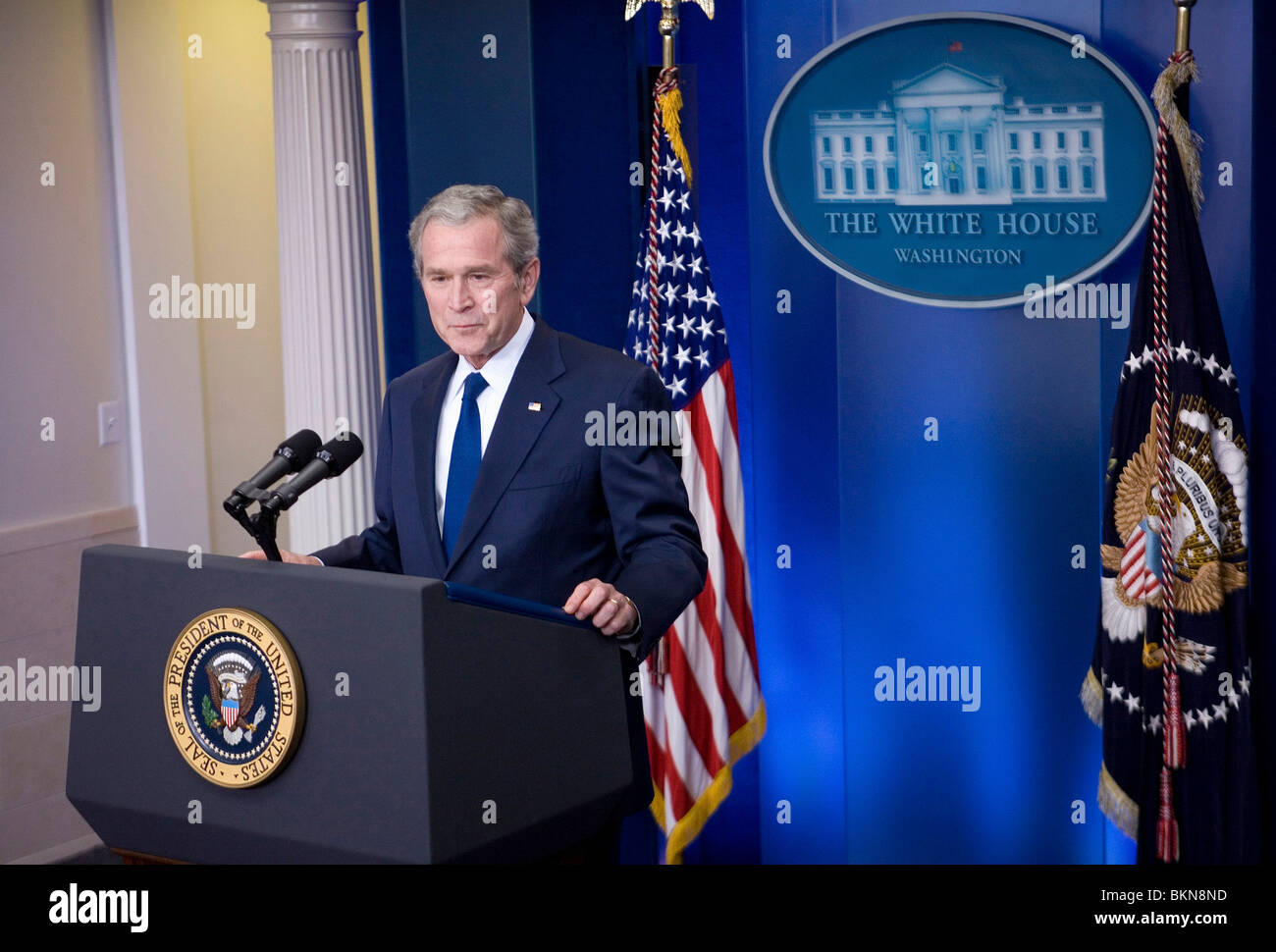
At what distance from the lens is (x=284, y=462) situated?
1911mm

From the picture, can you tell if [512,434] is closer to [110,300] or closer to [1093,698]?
[1093,698]

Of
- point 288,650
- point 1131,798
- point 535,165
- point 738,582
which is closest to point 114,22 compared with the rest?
point 535,165

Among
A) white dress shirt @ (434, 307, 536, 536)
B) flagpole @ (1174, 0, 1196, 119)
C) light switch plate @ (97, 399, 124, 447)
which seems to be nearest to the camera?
white dress shirt @ (434, 307, 536, 536)

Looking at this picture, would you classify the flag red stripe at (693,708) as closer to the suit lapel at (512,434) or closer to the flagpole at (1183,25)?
the suit lapel at (512,434)

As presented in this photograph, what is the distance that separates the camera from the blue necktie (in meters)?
2.25

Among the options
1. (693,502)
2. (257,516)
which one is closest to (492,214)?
(257,516)

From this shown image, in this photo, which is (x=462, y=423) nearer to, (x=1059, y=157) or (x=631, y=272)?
(x=631, y=272)

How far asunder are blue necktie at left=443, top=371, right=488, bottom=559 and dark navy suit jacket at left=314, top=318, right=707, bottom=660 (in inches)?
1.1

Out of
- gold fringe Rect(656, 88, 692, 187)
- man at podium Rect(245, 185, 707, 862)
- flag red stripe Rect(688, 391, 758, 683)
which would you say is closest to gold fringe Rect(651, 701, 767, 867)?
flag red stripe Rect(688, 391, 758, 683)

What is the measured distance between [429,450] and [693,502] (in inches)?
52.7

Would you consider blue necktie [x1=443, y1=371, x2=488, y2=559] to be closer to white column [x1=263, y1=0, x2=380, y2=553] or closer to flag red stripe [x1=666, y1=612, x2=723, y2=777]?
flag red stripe [x1=666, y1=612, x2=723, y2=777]

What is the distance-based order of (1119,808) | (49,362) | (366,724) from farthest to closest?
(49,362), (1119,808), (366,724)

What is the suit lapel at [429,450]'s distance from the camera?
224 cm

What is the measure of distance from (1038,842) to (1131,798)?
48 centimetres
